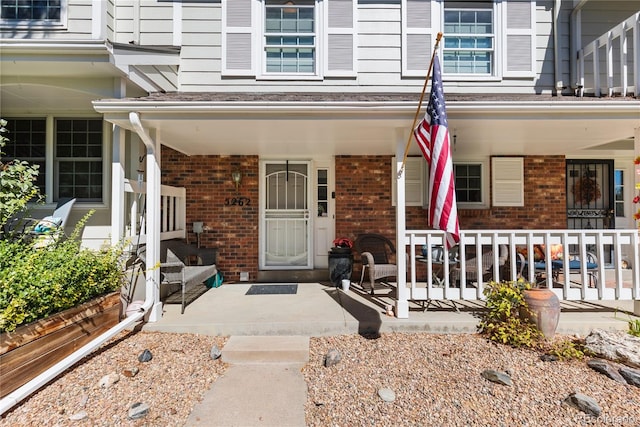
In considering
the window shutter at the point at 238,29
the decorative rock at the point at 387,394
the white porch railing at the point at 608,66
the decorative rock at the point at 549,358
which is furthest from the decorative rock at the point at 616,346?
the window shutter at the point at 238,29

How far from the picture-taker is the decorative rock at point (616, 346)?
322cm

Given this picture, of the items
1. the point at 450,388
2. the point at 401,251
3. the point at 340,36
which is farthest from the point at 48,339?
the point at 340,36

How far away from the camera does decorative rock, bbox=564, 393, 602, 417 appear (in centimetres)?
257

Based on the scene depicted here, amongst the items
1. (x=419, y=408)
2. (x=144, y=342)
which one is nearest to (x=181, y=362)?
(x=144, y=342)

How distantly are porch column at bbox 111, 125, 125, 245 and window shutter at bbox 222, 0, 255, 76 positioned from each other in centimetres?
265

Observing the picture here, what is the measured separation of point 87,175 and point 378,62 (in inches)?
217

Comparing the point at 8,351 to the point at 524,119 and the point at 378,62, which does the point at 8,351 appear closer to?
the point at 524,119

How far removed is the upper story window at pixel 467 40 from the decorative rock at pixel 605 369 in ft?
16.8

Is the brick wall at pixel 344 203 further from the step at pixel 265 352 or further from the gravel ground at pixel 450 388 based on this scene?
the gravel ground at pixel 450 388

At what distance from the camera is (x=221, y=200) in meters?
6.34

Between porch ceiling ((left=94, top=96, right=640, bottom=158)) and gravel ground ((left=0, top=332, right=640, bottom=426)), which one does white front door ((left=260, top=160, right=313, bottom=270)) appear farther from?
gravel ground ((left=0, top=332, right=640, bottom=426))

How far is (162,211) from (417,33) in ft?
18.2

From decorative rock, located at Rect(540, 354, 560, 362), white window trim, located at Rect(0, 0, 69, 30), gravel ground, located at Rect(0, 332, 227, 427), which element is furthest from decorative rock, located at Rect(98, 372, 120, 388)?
white window trim, located at Rect(0, 0, 69, 30)

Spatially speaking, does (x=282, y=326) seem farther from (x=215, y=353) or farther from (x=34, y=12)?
(x=34, y=12)
